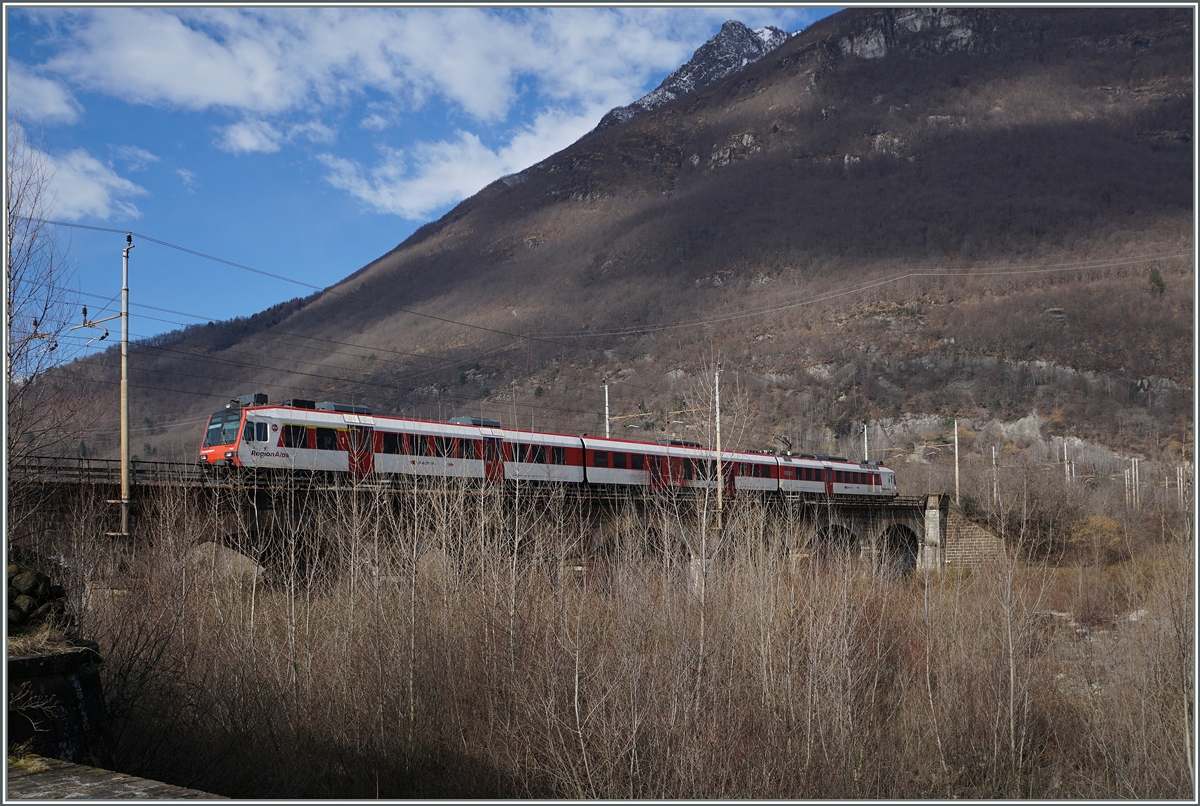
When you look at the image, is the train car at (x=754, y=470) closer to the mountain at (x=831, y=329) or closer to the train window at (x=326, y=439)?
the train window at (x=326, y=439)

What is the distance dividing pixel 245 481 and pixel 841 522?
30597 millimetres

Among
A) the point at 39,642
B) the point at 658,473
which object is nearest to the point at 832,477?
the point at 658,473

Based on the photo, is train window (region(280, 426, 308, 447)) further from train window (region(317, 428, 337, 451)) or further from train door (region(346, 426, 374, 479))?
train door (region(346, 426, 374, 479))

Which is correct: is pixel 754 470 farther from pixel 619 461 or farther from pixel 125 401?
pixel 125 401

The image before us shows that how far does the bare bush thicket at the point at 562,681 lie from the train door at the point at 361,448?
1.10m

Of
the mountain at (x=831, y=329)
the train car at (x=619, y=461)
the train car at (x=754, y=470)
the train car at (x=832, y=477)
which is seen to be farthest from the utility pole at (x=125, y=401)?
the mountain at (x=831, y=329)

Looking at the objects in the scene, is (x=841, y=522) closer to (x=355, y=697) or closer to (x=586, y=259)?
(x=355, y=697)

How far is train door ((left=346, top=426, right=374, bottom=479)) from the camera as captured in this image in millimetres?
27188

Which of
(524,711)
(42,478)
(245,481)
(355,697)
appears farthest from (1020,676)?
(42,478)

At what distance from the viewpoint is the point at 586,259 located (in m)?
198

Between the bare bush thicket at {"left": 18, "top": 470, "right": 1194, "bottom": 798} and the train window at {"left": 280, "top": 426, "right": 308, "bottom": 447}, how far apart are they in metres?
1.97

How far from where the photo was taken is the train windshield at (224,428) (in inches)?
1029

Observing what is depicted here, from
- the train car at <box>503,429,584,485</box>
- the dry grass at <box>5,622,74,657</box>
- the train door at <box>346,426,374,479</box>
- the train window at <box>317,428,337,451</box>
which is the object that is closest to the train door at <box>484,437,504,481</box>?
the train car at <box>503,429,584,485</box>

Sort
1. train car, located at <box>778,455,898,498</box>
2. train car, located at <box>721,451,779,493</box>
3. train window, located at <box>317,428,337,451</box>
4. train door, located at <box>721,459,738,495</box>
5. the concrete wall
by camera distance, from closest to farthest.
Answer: train window, located at <box>317,428,337,451</box>, train door, located at <box>721,459,738,495</box>, train car, located at <box>721,451,779,493</box>, train car, located at <box>778,455,898,498</box>, the concrete wall
